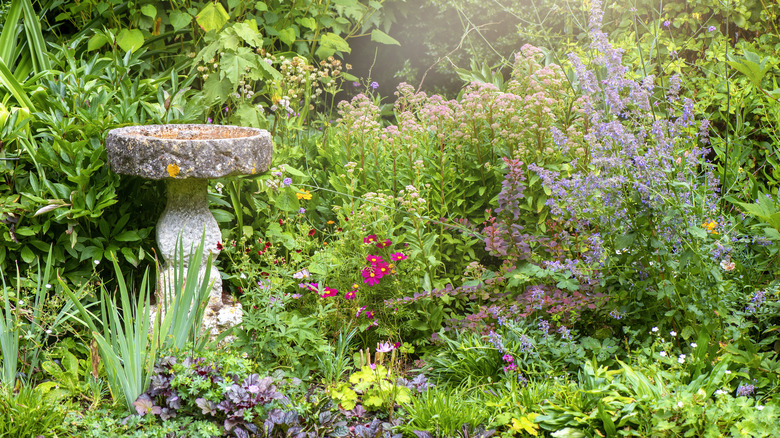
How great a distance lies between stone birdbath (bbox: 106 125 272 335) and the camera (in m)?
2.88

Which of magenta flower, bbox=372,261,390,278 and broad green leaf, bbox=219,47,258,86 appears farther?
broad green leaf, bbox=219,47,258,86

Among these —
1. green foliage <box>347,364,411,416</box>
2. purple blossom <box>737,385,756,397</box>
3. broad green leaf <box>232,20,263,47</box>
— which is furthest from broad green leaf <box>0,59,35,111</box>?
purple blossom <box>737,385,756,397</box>

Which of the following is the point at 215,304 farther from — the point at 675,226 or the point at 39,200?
the point at 675,226

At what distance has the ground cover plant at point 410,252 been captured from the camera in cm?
229

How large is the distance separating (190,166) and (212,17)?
62.1 inches

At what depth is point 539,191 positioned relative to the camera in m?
3.29

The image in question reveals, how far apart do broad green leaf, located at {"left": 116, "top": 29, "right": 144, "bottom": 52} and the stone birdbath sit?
1.12 meters

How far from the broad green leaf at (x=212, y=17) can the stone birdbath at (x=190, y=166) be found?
0.94 metres

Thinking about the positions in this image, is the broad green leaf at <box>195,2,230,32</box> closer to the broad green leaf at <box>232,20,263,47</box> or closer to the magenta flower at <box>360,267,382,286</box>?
the broad green leaf at <box>232,20,263,47</box>

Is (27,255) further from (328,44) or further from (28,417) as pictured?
→ (328,44)

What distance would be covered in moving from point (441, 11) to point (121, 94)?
2.98 m

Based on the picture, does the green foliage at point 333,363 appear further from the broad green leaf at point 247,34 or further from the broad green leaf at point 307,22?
the broad green leaf at point 307,22

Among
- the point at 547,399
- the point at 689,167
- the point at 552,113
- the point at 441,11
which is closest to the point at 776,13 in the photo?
the point at 552,113

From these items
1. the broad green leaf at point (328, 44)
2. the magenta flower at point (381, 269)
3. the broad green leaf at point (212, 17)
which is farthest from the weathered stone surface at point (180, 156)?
the broad green leaf at point (328, 44)
